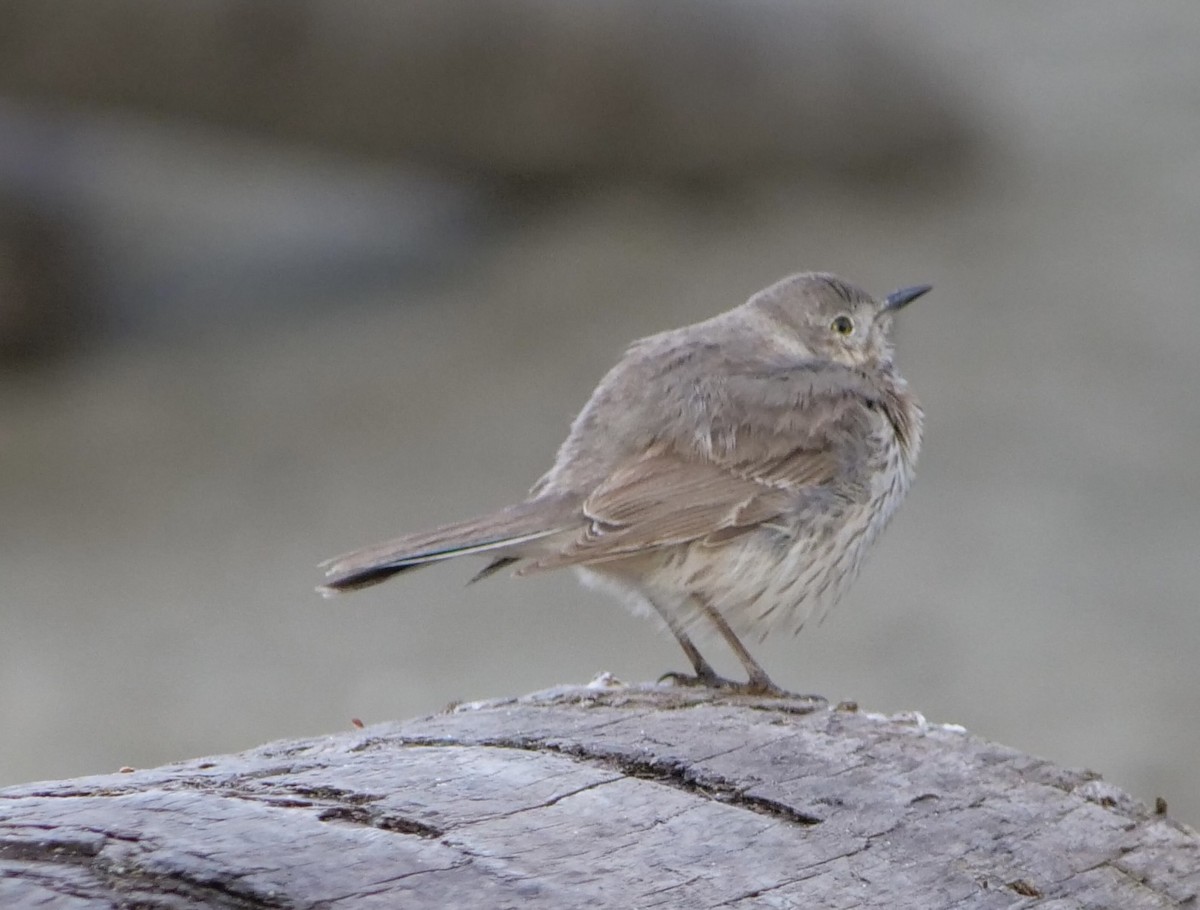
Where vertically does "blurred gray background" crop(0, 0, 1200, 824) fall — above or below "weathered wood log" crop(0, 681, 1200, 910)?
above

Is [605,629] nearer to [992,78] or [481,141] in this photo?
[481,141]

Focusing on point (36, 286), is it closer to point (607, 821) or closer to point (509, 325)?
point (509, 325)

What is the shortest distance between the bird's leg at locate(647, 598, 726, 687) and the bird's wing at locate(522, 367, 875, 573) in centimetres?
28

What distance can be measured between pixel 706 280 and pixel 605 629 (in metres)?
3.59

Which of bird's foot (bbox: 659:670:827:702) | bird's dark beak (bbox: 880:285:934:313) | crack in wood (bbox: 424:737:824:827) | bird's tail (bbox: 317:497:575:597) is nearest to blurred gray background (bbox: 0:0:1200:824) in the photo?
bird's dark beak (bbox: 880:285:934:313)

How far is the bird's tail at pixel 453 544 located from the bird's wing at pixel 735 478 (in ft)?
0.26

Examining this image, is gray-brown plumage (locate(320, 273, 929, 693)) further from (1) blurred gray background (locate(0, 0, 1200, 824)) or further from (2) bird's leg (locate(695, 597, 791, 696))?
(1) blurred gray background (locate(0, 0, 1200, 824))

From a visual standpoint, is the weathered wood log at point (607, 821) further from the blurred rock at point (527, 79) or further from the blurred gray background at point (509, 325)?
the blurred rock at point (527, 79)

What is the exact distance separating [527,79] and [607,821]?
8063mm

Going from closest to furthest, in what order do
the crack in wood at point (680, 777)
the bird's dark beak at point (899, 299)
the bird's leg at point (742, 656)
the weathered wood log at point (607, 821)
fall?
the weathered wood log at point (607, 821) < the crack in wood at point (680, 777) < the bird's leg at point (742, 656) < the bird's dark beak at point (899, 299)

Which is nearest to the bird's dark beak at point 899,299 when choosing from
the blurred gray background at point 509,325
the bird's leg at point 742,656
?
the bird's leg at point 742,656

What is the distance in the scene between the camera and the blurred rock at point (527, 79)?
9125 mm

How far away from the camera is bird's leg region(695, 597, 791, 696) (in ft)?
13.8

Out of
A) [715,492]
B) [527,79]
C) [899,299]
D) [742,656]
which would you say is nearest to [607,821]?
[742,656]
